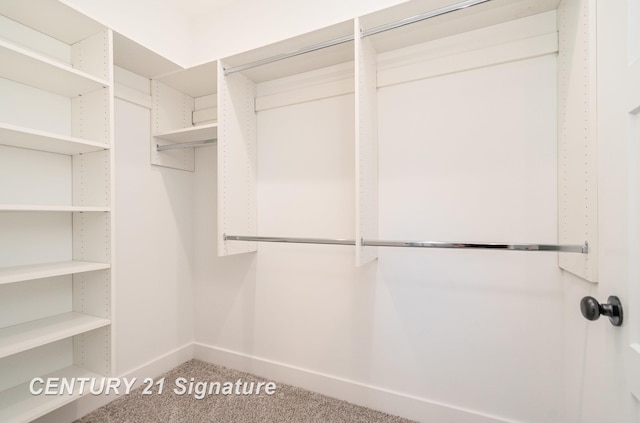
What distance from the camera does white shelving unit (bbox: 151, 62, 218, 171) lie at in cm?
198

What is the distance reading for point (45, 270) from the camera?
1.31 meters

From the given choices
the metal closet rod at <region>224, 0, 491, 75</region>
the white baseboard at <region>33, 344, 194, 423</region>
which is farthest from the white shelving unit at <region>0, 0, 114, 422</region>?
the metal closet rod at <region>224, 0, 491, 75</region>

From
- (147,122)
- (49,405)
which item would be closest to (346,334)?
(49,405)

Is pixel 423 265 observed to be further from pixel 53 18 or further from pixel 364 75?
pixel 53 18

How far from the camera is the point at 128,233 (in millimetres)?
1936

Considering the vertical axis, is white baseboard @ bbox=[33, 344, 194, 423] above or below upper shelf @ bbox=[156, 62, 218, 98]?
below

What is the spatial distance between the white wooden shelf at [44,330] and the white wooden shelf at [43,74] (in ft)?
4.03

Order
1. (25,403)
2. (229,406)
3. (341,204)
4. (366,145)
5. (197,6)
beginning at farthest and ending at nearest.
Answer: (197,6) → (341,204) → (229,406) → (366,145) → (25,403)

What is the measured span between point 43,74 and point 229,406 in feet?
6.81

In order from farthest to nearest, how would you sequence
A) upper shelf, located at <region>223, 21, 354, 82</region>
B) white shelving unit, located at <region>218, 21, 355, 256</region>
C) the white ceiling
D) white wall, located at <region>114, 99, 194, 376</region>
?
1. the white ceiling
2. white wall, located at <region>114, 99, 194, 376</region>
3. white shelving unit, located at <region>218, 21, 355, 256</region>
4. upper shelf, located at <region>223, 21, 354, 82</region>

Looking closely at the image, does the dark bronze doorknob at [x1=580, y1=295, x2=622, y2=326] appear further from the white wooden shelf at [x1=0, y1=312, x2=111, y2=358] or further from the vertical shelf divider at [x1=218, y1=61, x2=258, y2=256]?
the white wooden shelf at [x1=0, y1=312, x2=111, y2=358]

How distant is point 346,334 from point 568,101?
67.1 inches

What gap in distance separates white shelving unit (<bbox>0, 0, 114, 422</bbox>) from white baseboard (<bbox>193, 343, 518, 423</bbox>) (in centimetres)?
89

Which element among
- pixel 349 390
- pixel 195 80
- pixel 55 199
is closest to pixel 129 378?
pixel 55 199
